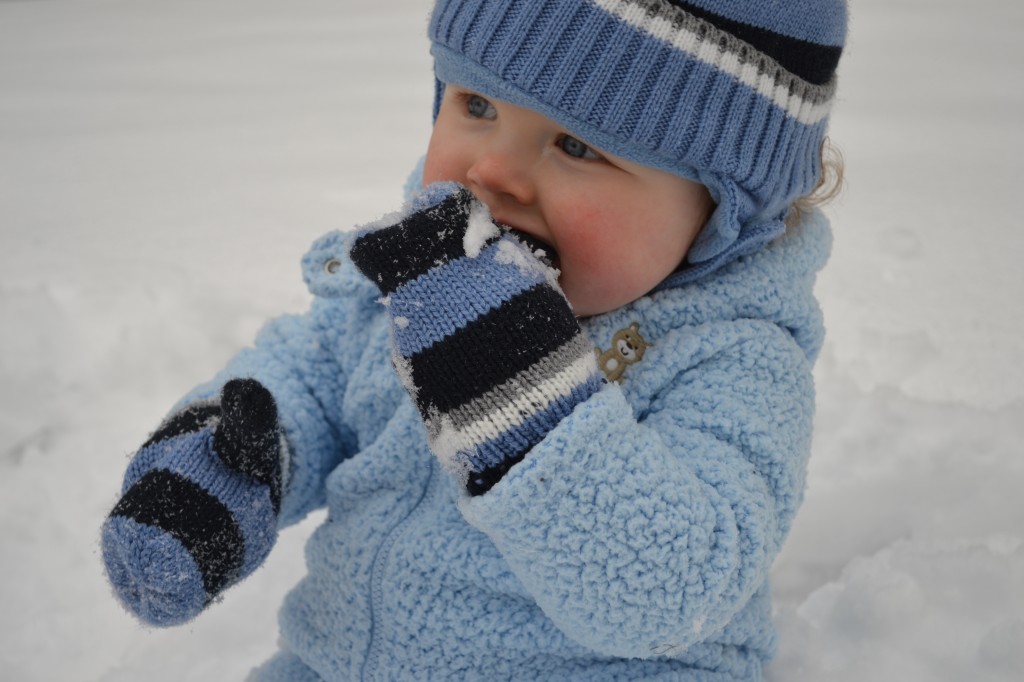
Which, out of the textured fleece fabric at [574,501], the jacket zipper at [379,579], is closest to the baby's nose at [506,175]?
the textured fleece fabric at [574,501]

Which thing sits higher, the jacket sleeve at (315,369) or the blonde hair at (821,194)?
the blonde hair at (821,194)

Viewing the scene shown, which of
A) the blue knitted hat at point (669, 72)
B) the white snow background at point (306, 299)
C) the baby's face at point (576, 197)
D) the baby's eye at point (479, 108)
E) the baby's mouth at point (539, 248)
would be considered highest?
the blue knitted hat at point (669, 72)

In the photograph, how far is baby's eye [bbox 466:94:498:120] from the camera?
88cm

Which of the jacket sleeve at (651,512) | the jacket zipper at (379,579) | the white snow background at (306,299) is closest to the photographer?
the jacket sleeve at (651,512)

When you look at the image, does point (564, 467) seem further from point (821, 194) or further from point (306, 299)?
point (306, 299)

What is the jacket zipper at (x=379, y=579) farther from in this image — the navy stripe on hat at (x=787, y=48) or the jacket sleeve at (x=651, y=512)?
the navy stripe on hat at (x=787, y=48)

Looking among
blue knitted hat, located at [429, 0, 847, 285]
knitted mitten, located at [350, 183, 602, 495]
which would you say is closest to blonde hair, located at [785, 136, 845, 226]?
blue knitted hat, located at [429, 0, 847, 285]

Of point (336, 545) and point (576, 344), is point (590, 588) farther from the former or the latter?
point (336, 545)

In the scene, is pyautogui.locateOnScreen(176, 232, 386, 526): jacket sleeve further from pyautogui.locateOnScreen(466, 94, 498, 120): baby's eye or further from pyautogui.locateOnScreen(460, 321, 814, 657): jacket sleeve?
pyautogui.locateOnScreen(460, 321, 814, 657): jacket sleeve

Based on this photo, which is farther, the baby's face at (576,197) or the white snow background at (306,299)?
the white snow background at (306,299)

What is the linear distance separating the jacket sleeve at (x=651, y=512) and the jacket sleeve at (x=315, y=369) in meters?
0.32

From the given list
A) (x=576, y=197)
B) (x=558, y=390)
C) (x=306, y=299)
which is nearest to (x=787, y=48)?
(x=576, y=197)

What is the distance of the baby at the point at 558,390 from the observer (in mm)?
746

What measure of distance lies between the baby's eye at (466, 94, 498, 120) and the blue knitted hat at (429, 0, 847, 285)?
0.08 ft
